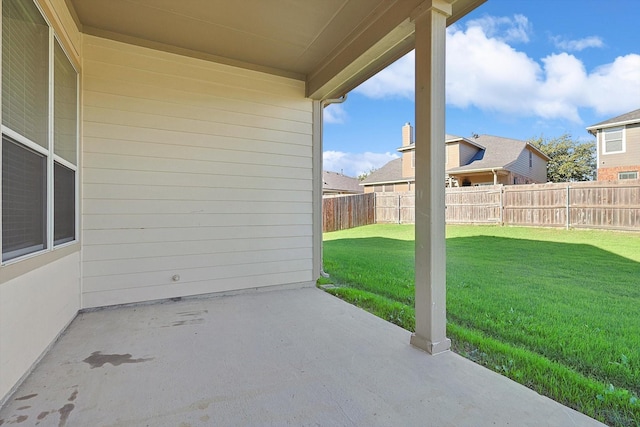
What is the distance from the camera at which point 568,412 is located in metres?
1.45

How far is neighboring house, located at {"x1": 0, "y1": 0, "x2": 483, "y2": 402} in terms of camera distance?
1.89 m

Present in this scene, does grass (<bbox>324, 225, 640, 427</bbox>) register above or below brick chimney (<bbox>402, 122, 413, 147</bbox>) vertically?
below

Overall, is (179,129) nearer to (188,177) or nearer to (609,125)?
(188,177)

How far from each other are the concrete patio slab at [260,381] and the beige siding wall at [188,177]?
76 centimetres

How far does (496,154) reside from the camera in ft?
45.0

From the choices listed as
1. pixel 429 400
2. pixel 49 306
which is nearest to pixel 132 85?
pixel 49 306

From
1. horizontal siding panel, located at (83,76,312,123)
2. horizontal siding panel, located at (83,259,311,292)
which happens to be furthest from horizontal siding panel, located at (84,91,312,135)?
horizontal siding panel, located at (83,259,311,292)

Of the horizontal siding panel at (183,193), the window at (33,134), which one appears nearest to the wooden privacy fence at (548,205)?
the horizontal siding panel at (183,193)

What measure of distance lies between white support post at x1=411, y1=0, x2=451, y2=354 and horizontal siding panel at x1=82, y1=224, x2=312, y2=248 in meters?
2.13

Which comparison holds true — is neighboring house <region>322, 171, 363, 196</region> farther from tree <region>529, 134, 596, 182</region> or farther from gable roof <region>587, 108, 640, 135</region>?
gable roof <region>587, 108, 640, 135</region>

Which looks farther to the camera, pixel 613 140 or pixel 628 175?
pixel 613 140

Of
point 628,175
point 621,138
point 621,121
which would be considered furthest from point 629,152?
point 621,121

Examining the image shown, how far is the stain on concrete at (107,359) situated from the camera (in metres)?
1.97

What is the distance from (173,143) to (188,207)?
726 millimetres
